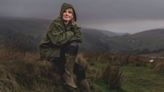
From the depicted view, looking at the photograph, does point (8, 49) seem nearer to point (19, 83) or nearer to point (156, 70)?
point (19, 83)

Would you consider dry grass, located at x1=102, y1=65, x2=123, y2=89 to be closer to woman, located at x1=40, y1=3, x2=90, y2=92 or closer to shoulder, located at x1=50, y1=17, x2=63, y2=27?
woman, located at x1=40, y1=3, x2=90, y2=92

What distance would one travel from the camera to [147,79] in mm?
16031

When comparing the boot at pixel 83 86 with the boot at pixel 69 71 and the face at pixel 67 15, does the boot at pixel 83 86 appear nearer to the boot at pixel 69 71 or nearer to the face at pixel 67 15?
the boot at pixel 69 71

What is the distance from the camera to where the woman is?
33.2 ft

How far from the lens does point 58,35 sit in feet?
33.4

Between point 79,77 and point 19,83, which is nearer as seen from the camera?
point 19,83

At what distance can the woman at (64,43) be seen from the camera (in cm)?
1012

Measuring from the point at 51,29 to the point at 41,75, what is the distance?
2.84 ft

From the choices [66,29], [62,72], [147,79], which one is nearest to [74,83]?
[62,72]

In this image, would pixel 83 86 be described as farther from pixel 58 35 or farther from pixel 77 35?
pixel 58 35

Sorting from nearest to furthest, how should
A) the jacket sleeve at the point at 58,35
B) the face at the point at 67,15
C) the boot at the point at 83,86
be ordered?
the jacket sleeve at the point at 58,35
the face at the point at 67,15
the boot at the point at 83,86

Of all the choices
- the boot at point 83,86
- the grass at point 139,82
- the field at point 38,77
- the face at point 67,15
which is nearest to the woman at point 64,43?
the face at point 67,15

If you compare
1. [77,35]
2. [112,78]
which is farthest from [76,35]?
[112,78]

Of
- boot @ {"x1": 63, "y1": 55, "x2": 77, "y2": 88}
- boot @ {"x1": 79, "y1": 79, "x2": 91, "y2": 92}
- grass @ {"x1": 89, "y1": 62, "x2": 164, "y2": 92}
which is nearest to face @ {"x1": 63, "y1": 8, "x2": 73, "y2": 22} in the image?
boot @ {"x1": 63, "y1": 55, "x2": 77, "y2": 88}
